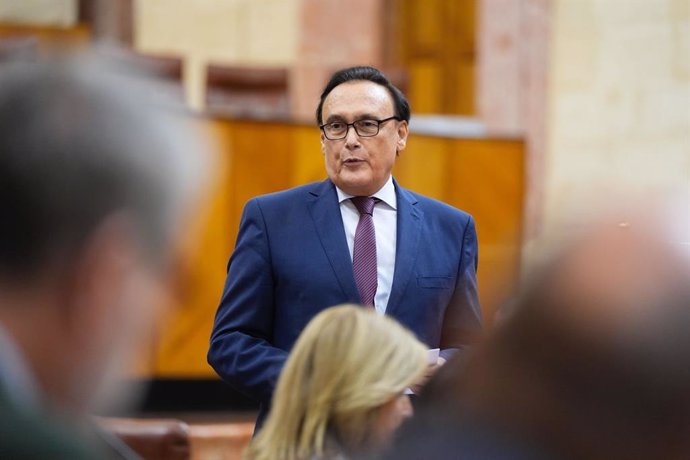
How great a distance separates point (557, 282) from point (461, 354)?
0.43 ft

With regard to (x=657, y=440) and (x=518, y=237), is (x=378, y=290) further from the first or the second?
(x=518, y=237)

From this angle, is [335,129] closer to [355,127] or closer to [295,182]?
[355,127]

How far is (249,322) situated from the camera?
2148 mm

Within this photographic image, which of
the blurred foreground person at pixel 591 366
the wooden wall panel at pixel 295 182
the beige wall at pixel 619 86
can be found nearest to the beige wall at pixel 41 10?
the beige wall at pixel 619 86

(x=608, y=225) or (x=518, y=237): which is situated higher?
(x=608, y=225)

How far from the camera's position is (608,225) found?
0.80 m

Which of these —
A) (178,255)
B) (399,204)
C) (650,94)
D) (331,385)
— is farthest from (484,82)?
(178,255)

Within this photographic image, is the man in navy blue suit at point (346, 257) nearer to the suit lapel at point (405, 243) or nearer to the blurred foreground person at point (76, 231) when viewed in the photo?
the suit lapel at point (405, 243)

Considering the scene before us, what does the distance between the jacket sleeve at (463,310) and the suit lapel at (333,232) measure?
8.2 inches

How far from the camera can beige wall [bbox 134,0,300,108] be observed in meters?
8.41

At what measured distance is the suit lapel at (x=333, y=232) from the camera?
2.17m

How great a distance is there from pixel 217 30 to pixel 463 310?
21.9 ft

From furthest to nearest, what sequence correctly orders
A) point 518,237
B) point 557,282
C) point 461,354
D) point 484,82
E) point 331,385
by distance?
point 484,82
point 518,237
point 331,385
point 461,354
point 557,282

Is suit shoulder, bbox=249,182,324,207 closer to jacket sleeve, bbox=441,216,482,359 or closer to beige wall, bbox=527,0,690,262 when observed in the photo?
jacket sleeve, bbox=441,216,482,359
